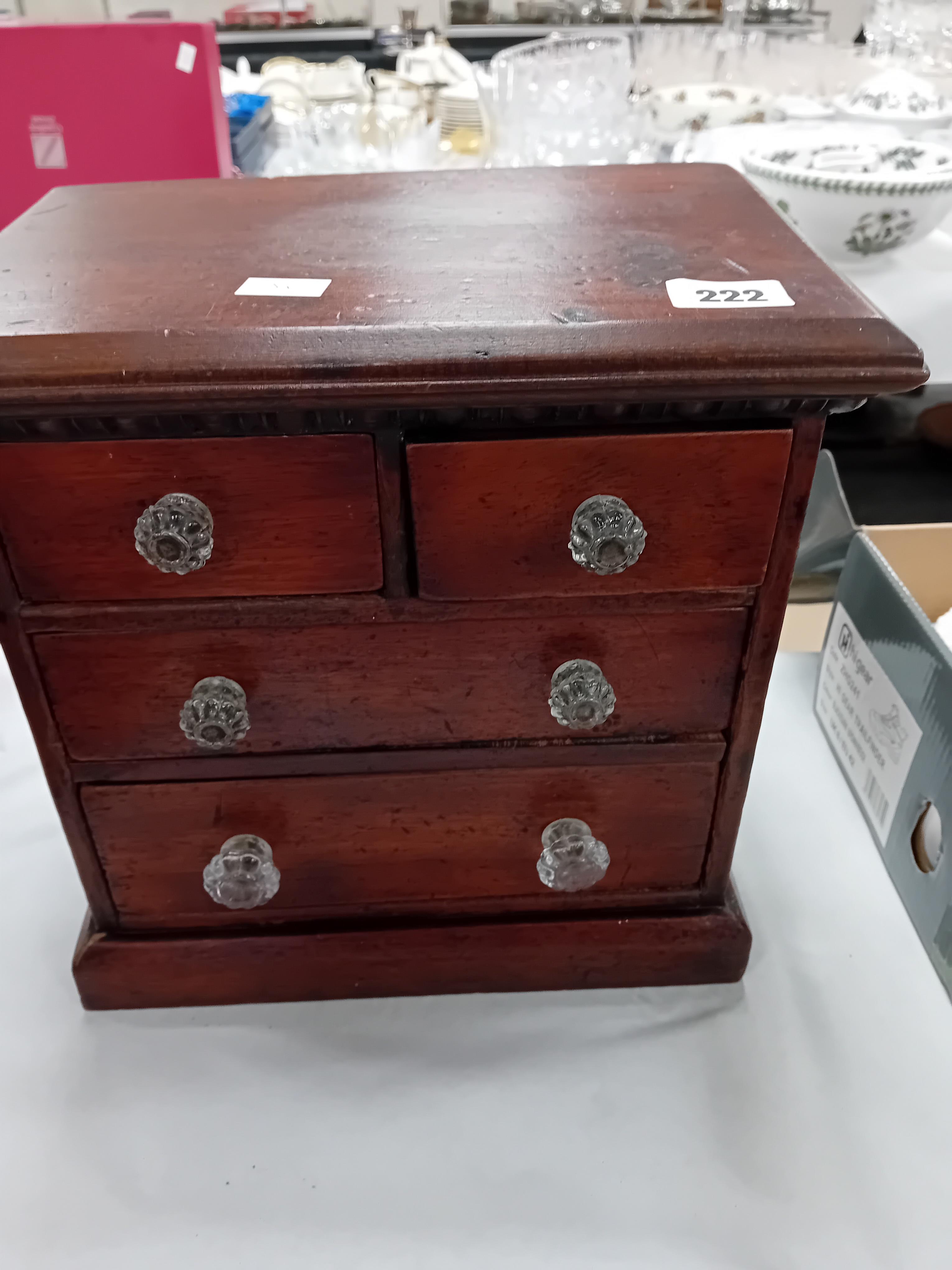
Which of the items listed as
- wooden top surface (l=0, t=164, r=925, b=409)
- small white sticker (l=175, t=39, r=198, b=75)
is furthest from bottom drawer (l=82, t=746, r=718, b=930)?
small white sticker (l=175, t=39, r=198, b=75)

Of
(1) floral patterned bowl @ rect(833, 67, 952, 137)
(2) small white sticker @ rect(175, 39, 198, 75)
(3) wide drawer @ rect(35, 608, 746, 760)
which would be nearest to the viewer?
(3) wide drawer @ rect(35, 608, 746, 760)

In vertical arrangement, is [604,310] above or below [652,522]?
above

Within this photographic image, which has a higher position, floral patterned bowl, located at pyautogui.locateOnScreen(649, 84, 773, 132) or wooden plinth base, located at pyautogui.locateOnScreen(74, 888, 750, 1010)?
floral patterned bowl, located at pyautogui.locateOnScreen(649, 84, 773, 132)

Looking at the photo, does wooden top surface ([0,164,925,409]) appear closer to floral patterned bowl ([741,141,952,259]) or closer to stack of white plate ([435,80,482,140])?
floral patterned bowl ([741,141,952,259])

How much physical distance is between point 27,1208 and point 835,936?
726 mm

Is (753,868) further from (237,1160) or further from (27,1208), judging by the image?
(27,1208)

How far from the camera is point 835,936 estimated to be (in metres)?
0.93

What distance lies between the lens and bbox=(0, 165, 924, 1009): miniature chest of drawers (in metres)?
0.58

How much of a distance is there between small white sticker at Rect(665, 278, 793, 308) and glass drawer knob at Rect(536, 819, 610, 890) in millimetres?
409

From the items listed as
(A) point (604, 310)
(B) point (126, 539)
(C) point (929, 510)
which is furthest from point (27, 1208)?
(C) point (929, 510)

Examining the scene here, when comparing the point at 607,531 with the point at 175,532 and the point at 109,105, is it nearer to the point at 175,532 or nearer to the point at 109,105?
the point at 175,532

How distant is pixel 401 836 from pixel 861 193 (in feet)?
2.74

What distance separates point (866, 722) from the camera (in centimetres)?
102

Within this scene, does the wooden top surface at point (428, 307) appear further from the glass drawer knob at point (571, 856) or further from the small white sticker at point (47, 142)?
the small white sticker at point (47, 142)
